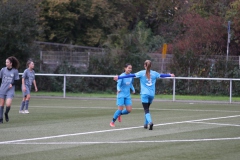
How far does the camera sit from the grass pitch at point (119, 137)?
427 inches

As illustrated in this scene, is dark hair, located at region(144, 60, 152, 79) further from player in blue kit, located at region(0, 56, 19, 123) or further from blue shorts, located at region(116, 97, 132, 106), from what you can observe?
player in blue kit, located at region(0, 56, 19, 123)

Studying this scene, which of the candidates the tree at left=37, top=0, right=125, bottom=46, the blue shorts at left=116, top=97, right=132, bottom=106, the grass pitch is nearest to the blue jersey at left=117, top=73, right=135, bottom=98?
the blue shorts at left=116, top=97, right=132, bottom=106

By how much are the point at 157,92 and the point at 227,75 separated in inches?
167

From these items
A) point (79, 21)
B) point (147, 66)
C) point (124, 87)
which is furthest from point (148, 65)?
point (79, 21)

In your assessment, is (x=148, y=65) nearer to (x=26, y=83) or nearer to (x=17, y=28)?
(x=26, y=83)

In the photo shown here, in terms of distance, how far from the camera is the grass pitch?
1085cm

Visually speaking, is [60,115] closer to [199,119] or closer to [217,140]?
[199,119]

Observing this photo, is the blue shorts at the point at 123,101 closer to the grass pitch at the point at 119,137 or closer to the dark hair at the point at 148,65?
the grass pitch at the point at 119,137

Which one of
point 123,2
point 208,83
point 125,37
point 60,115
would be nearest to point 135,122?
point 60,115

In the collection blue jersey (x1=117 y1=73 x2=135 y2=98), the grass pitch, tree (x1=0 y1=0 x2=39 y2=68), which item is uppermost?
tree (x1=0 y1=0 x2=39 y2=68)

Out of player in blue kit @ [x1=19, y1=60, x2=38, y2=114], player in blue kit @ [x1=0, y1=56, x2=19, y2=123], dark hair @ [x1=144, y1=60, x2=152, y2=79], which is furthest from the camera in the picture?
player in blue kit @ [x1=19, y1=60, x2=38, y2=114]

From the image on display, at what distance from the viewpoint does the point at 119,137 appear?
13.4 m

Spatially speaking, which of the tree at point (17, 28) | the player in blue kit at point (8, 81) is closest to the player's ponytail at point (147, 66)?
the player in blue kit at point (8, 81)

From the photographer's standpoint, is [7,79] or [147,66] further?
[7,79]
